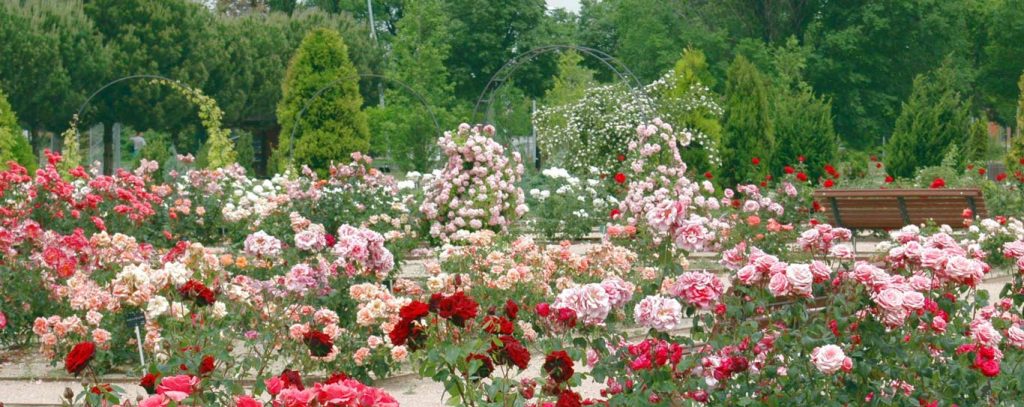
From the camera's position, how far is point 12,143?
23.1 metres

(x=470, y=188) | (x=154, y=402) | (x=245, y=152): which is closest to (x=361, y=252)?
(x=154, y=402)

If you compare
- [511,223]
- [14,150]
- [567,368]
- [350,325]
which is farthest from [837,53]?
[567,368]

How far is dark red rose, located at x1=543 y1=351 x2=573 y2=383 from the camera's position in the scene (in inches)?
147

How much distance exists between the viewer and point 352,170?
39.8 ft

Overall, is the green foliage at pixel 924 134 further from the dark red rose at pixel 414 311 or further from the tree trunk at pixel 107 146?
the dark red rose at pixel 414 311

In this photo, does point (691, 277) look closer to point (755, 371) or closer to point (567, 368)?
point (755, 371)

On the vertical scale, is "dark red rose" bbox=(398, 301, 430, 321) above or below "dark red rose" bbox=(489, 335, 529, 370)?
above

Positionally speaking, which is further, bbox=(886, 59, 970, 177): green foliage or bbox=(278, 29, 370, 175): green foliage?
bbox=(278, 29, 370, 175): green foliage

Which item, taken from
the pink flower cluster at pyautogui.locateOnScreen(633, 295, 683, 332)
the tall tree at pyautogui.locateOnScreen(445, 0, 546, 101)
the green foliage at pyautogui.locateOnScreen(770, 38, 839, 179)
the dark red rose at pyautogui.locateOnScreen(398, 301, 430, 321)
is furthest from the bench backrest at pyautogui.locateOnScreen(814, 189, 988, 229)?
the tall tree at pyautogui.locateOnScreen(445, 0, 546, 101)

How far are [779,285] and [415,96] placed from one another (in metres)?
26.0

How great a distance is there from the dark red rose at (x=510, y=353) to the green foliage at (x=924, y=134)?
19443 mm

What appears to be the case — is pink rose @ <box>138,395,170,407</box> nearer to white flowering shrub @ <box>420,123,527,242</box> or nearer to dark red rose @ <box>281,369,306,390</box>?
dark red rose @ <box>281,369,306,390</box>

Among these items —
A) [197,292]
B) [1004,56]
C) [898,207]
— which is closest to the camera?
[197,292]

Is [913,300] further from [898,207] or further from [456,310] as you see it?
[898,207]
